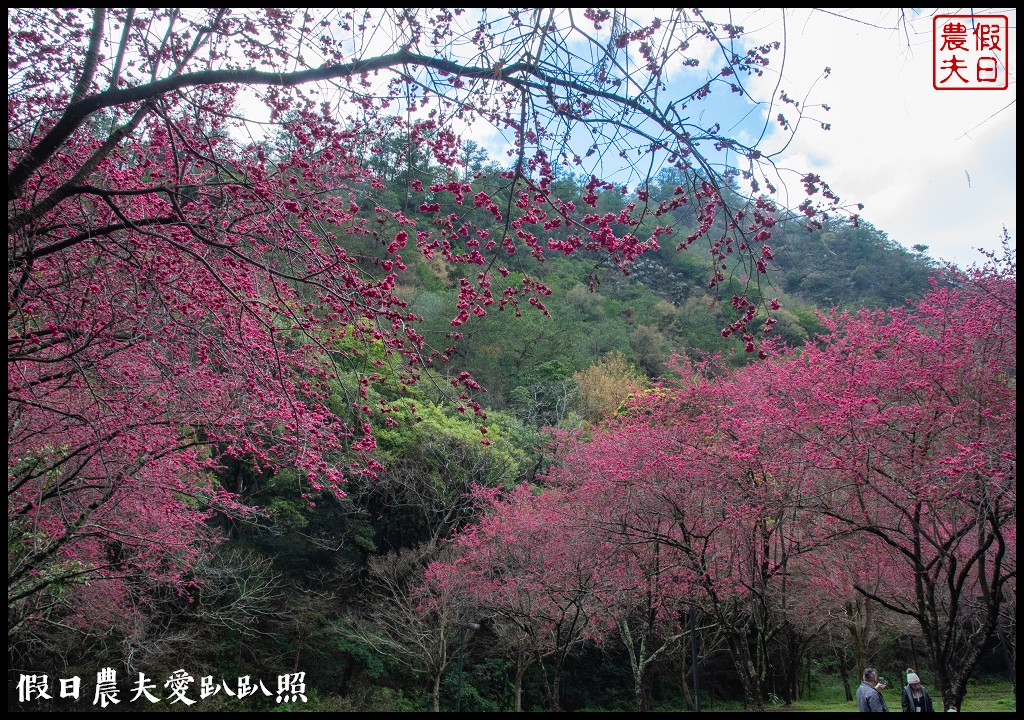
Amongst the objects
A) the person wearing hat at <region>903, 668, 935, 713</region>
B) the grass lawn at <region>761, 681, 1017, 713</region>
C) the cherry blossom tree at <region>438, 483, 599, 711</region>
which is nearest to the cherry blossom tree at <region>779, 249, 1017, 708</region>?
the person wearing hat at <region>903, 668, 935, 713</region>

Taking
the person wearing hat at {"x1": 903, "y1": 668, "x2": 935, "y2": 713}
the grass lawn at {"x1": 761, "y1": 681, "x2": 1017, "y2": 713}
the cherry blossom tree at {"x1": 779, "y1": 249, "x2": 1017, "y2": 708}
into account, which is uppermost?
the cherry blossom tree at {"x1": 779, "y1": 249, "x2": 1017, "y2": 708}

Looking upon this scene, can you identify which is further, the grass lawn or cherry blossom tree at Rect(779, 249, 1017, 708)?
the grass lawn

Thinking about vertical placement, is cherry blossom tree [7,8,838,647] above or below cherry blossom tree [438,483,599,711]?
above

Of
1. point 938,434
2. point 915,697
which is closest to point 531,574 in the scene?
point 915,697

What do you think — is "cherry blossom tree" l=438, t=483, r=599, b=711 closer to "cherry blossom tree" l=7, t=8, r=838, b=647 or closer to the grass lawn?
the grass lawn

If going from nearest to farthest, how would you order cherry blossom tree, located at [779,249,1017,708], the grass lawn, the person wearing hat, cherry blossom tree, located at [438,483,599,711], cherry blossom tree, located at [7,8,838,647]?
cherry blossom tree, located at [7,8,838,647], the person wearing hat, cherry blossom tree, located at [779,249,1017,708], cherry blossom tree, located at [438,483,599,711], the grass lawn

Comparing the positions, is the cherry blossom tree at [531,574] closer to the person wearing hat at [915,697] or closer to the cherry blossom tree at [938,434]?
the cherry blossom tree at [938,434]

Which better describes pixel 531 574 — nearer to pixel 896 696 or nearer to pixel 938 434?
pixel 938 434

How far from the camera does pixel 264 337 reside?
4191mm

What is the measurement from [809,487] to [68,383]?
895cm

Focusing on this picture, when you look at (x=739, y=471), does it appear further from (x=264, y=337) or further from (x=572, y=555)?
(x=264, y=337)

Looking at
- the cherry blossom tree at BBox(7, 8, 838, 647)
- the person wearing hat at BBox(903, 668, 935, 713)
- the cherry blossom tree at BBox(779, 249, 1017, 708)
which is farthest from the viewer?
the cherry blossom tree at BBox(779, 249, 1017, 708)

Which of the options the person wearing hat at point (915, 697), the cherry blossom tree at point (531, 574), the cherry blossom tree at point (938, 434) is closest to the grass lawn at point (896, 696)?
the cherry blossom tree at point (531, 574)

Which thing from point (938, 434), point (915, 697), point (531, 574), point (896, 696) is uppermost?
point (938, 434)
